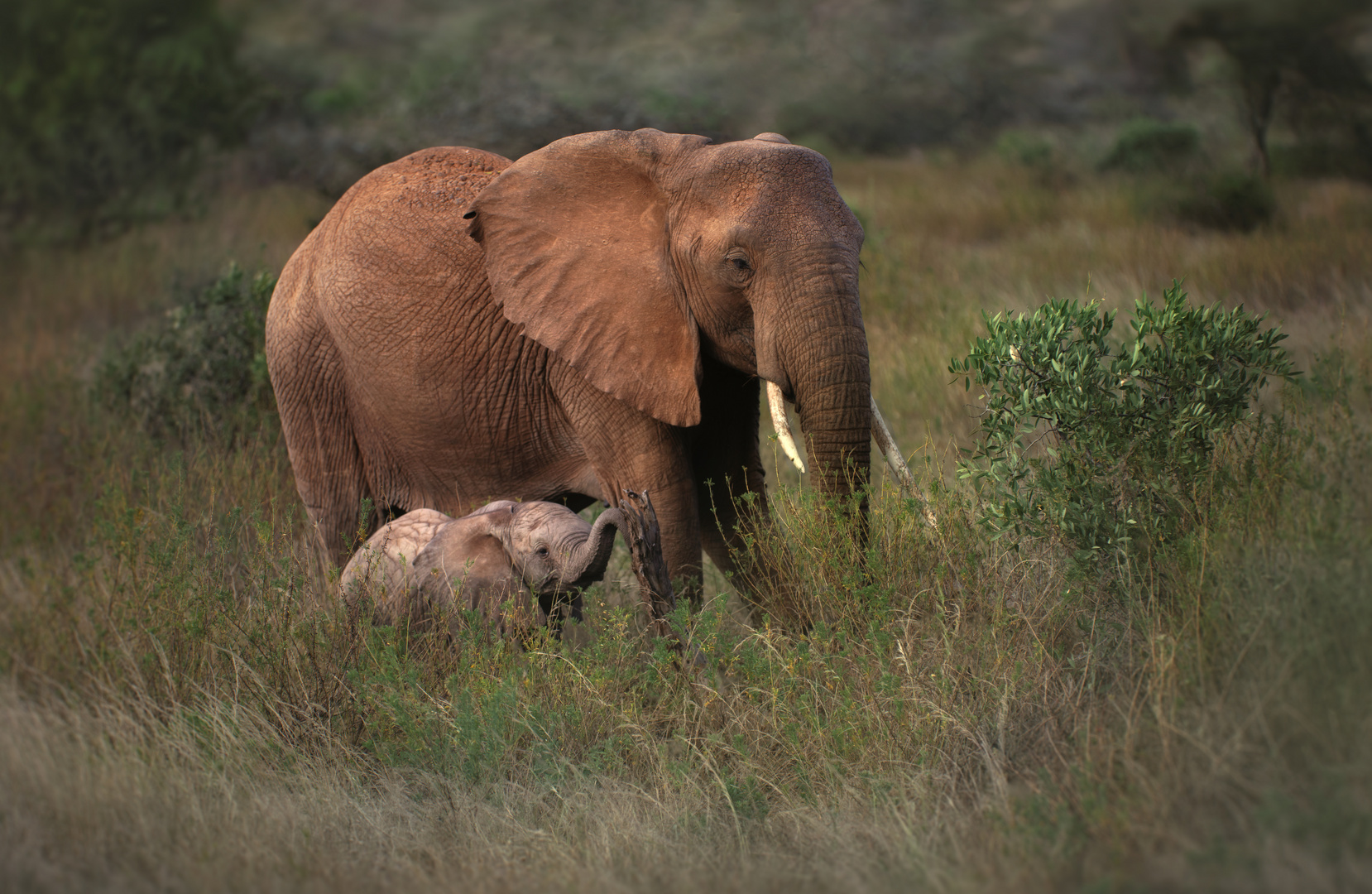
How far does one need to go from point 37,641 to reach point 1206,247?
970cm

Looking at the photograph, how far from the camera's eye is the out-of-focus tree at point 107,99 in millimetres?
10477

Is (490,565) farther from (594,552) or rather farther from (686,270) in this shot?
(686,270)

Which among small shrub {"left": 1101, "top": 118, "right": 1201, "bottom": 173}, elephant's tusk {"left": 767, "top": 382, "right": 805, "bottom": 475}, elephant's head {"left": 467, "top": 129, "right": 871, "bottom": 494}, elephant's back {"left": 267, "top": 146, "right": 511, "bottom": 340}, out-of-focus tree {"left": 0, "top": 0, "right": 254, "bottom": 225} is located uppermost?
out-of-focus tree {"left": 0, "top": 0, "right": 254, "bottom": 225}

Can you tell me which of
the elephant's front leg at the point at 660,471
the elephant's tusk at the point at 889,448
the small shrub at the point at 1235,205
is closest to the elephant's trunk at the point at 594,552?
the elephant's front leg at the point at 660,471

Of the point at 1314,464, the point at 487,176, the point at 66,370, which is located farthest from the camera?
the point at 66,370

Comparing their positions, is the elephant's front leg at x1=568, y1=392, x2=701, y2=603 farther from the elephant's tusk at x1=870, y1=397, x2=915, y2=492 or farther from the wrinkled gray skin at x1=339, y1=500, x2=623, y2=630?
the elephant's tusk at x1=870, y1=397, x2=915, y2=492

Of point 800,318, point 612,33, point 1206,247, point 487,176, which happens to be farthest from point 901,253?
point 612,33

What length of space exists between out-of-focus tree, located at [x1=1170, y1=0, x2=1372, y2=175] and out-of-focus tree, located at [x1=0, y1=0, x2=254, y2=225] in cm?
1187

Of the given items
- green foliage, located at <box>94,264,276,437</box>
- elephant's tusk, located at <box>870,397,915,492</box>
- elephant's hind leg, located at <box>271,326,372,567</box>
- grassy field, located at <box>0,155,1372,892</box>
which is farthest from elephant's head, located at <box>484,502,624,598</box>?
green foliage, located at <box>94,264,276,437</box>

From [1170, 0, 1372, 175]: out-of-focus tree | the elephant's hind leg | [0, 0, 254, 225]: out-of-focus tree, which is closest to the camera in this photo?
the elephant's hind leg

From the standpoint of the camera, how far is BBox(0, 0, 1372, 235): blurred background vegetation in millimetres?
11070

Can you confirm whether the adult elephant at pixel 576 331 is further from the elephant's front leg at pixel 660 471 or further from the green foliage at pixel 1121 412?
the green foliage at pixel 1121 412

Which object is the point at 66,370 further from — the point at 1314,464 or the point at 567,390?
the point at 1314,464

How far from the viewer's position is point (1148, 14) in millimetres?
20109
